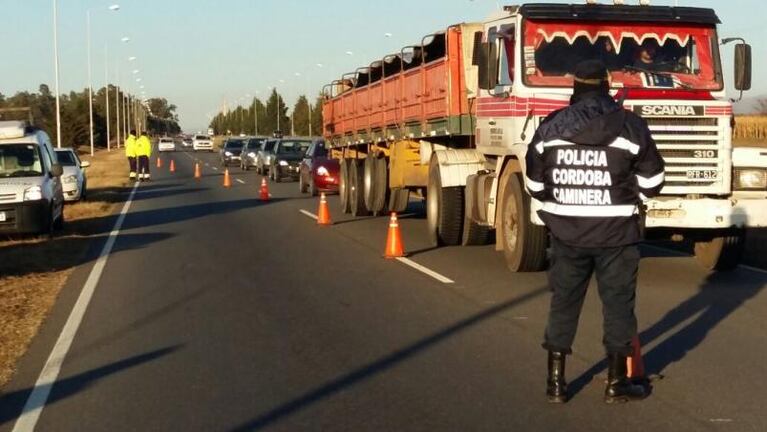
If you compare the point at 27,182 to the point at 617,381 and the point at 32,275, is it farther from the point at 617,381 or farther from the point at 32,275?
the point at 617,381

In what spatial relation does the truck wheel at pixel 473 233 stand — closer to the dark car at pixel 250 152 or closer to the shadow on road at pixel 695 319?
the shadow on road at pixel 695 319

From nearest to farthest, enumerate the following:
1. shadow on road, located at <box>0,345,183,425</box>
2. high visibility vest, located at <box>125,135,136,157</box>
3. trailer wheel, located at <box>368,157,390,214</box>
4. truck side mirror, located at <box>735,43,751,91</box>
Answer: shadow on road, located at <box>0,345,183,425</box>, truck side mirror, located at <box>735,43,751,91</box>, trailer wheel, located at <box>368,157,390,214</box>, high visibility vest, located at <box>125,135,136,157</box>

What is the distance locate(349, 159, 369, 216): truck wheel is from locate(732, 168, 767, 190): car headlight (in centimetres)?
1146

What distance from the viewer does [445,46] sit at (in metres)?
16.8

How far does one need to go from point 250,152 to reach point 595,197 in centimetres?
4892

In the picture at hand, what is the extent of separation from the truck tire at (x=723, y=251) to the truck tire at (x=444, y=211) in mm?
3733

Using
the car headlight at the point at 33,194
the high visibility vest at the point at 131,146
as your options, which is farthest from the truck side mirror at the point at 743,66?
the high visibility vest at the point at 131,146

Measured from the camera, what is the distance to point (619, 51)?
1355 centimetres

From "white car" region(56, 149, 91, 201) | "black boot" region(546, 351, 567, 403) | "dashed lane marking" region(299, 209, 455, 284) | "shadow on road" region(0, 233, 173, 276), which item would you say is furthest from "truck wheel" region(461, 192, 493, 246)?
"white car" region(56, 149, 91, 201)

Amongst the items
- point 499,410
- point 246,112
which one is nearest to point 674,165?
point 499,410

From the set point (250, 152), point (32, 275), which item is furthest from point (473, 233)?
point (250, 152)

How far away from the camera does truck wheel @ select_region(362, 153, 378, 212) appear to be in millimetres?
22875

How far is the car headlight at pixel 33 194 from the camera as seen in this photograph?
18.7 meters

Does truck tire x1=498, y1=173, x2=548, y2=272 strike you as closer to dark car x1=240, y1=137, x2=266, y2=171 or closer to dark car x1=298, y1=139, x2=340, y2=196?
dark car x1=298, y1=139, x2=340, y2=196
